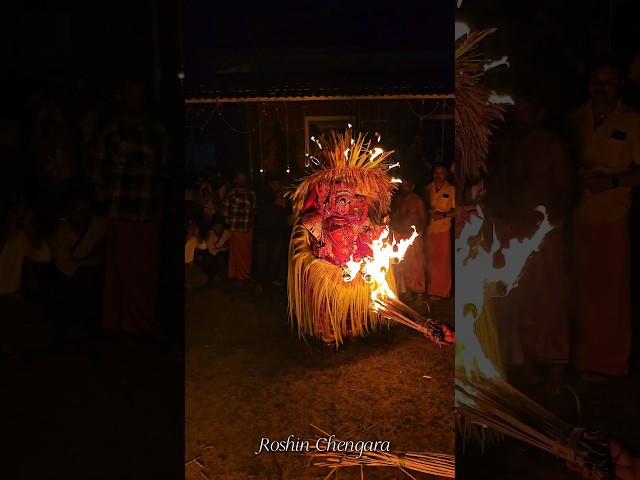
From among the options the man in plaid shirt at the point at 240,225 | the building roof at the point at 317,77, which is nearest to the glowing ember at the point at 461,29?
A: the building roof at the point at 317,77

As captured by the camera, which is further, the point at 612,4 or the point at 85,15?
the point at 85,15

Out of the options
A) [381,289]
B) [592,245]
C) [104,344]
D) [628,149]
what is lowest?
[104,344]

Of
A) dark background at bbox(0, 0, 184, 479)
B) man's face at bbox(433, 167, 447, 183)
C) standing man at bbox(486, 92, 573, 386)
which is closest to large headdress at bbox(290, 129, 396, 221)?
man's face at bbox(433, 167, 447, 183)

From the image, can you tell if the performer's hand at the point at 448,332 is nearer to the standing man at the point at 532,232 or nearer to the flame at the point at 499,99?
the standing man at the point at 532,232

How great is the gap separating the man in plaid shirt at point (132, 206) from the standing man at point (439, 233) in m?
1.06

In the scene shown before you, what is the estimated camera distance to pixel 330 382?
215 cm

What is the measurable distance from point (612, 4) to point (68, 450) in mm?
2687

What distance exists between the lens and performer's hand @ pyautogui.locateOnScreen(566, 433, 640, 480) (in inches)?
79.9

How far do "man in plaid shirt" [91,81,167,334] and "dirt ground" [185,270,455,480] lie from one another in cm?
21

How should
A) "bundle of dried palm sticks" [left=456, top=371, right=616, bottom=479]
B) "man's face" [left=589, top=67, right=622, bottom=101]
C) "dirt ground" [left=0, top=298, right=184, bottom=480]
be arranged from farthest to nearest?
"dirt ground" [left=0, top=298, right=184, bottom=480], "bundle of dried palm sticks" [left=456, top=371, right=616, bottom=479], "man's face" [left=589, top=67, right=622, bottom=101]

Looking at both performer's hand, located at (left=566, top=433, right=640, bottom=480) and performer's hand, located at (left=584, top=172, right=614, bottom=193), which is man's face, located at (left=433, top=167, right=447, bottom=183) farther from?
performer's hand, located at (left=566, top=433, right=640, bottom=480)

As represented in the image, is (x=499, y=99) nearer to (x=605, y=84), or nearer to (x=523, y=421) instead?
(x=605, y=84)

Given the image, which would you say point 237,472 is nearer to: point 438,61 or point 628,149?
point 438,61

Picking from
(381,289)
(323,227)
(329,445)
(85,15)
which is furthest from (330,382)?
(85,15)
